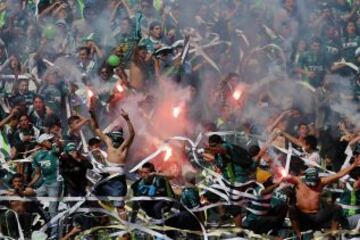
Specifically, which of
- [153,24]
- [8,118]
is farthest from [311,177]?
[153,24]

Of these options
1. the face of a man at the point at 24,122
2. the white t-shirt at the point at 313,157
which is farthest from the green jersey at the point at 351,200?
the face of a man at the point at 24,122

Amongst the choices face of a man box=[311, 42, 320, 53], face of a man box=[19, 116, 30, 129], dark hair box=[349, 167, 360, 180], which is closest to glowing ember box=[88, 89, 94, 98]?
face of a man box=[19, 116, 30, 129]

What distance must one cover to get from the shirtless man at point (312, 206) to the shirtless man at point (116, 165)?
2.38 m

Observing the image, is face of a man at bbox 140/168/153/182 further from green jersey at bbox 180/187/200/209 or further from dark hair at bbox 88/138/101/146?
dark hair at bbox 88/138/101/146

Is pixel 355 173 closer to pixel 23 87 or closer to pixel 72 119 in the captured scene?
pixel 72 119

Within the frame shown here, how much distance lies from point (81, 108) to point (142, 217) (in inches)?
153

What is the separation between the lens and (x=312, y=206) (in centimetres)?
1094

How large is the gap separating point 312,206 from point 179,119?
3.89 meters

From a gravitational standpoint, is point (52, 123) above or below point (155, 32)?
below

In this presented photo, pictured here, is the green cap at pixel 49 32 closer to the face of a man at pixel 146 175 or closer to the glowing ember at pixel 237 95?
the glowing ember at pixel 237 95

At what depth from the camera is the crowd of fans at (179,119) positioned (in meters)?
10.8

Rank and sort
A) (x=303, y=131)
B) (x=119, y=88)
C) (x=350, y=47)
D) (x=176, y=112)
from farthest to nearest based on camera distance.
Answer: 1. (x=350, y=47)
2. (x=176, y=112)
3. (x=119, y=88)
4. (x=303, y=131)

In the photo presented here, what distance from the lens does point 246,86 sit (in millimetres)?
15023

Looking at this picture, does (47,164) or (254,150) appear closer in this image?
(47,164)
